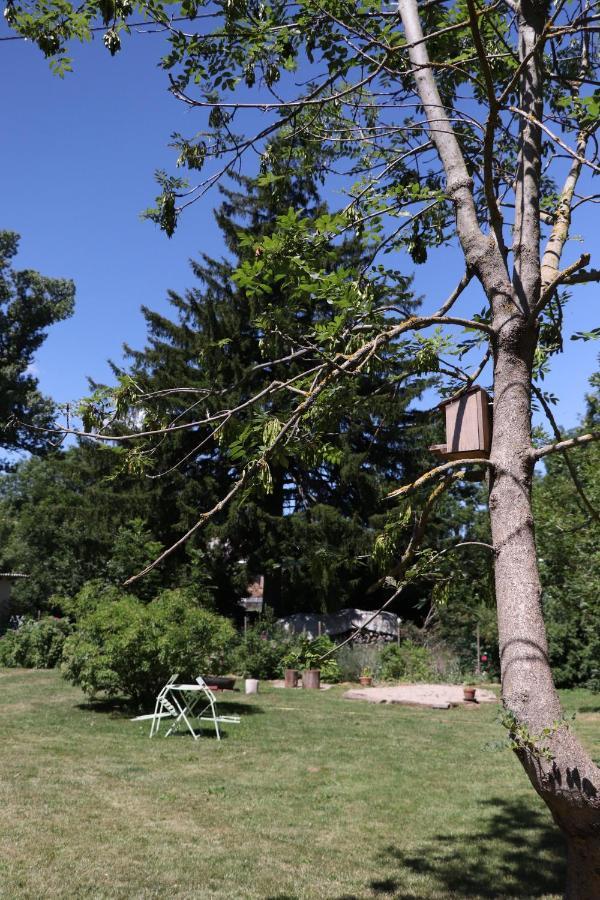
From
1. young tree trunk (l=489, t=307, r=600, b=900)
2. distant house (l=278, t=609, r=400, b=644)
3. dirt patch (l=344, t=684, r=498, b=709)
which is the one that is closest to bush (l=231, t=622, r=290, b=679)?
distant house (l=278, t=609, r=400, b=644)

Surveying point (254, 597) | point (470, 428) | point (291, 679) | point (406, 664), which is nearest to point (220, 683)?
point (291, 679)

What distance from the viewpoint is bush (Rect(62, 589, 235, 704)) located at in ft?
35.8

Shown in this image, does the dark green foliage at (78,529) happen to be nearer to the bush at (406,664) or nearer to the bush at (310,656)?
the bush at (406,664)

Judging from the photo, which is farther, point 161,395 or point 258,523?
point 258,523

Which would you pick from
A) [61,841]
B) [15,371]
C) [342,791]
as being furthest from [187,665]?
[15,371]

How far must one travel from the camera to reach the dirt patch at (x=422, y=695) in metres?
13.8

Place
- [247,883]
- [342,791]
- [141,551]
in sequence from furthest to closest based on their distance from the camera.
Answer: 1. [141,551]
2. [342,791]
3. [247,883]

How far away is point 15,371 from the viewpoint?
31.3m

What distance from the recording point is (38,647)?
19.0m

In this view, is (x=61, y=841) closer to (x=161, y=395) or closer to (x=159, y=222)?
(x=161, y=395)

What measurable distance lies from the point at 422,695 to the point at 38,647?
10.4 metres

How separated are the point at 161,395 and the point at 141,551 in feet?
38.1

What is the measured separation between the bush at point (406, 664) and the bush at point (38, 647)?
328 inches

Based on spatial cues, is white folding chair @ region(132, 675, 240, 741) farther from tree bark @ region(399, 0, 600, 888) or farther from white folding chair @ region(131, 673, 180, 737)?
tree bark @ region(399, 0, 600, 888)
